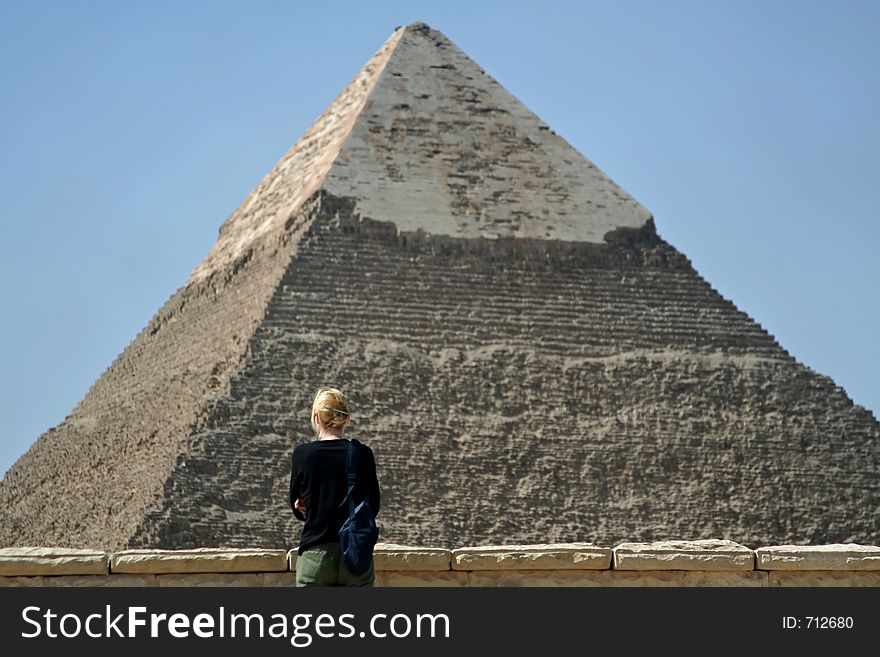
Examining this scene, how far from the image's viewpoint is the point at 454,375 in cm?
4844

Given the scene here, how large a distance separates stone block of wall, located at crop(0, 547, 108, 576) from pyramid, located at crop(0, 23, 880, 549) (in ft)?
99.5

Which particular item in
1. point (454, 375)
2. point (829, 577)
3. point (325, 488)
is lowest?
point (829, 577)

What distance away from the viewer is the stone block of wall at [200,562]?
11430 mm

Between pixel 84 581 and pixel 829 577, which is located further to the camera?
pixel 829 577

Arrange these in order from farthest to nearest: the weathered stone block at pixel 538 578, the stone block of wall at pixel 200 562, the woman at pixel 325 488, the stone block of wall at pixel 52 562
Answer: the weathered stone block at pixel 538 578 → the stone block of wall at pixel 200 562 → the stone block of wall at pixel 52 562 → the woman at pixel 325 488

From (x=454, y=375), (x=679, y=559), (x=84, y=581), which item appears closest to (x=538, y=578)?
(x=679, y=559)

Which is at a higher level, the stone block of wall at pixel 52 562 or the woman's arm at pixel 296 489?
the woman's arm at pixel 296 489

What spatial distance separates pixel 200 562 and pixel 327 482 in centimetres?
83

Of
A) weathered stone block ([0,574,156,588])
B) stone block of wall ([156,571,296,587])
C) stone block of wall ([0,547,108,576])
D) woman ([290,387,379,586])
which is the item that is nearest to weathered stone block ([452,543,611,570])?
woman ([290,387,379,586])

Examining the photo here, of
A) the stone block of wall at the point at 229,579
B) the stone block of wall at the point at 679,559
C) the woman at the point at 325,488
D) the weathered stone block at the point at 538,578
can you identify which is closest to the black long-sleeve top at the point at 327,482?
the woman at the point at 325,488

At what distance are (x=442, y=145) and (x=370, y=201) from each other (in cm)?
258

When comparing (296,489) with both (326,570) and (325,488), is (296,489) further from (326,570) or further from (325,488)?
(326,570)

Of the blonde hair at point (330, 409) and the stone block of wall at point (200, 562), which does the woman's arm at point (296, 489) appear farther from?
the stone block of wall at point (200, 562)
